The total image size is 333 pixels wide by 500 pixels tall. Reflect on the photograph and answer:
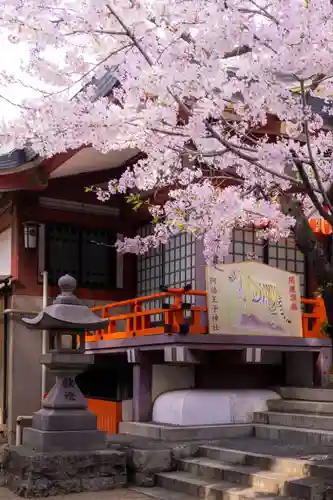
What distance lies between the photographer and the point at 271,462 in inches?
384

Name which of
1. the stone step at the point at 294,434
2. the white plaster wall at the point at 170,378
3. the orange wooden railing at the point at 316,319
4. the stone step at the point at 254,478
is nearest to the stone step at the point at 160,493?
the stone step at the point at 254,478

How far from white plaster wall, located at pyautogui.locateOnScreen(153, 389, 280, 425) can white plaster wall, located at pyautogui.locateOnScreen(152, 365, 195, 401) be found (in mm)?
206

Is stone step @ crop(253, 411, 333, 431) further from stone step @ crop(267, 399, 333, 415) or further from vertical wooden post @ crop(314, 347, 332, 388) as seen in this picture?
vertical wooden post @ crop(314, 347, 332, 388)

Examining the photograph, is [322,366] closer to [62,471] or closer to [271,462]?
[271,462]

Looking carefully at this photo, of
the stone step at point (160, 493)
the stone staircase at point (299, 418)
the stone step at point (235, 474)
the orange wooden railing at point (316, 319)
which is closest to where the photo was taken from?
the stone step at point (235, 474)

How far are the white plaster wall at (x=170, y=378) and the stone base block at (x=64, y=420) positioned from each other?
8.68 ft

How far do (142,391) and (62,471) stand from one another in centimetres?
338

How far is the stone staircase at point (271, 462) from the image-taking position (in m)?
8.92

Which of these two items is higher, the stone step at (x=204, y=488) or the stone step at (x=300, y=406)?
the stone step at (x=300, y=406)

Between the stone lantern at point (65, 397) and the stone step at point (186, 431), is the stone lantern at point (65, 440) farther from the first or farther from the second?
the stone step at point (186, 431)

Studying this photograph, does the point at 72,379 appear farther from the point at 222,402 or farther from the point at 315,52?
the point at 315,52

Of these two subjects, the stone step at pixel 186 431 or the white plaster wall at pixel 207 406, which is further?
the white plaster wall at pixel 207 406

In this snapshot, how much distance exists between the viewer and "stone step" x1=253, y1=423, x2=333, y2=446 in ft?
36.5

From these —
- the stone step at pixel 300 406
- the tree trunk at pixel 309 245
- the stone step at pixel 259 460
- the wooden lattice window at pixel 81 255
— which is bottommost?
the stone step at pixel 259 460
